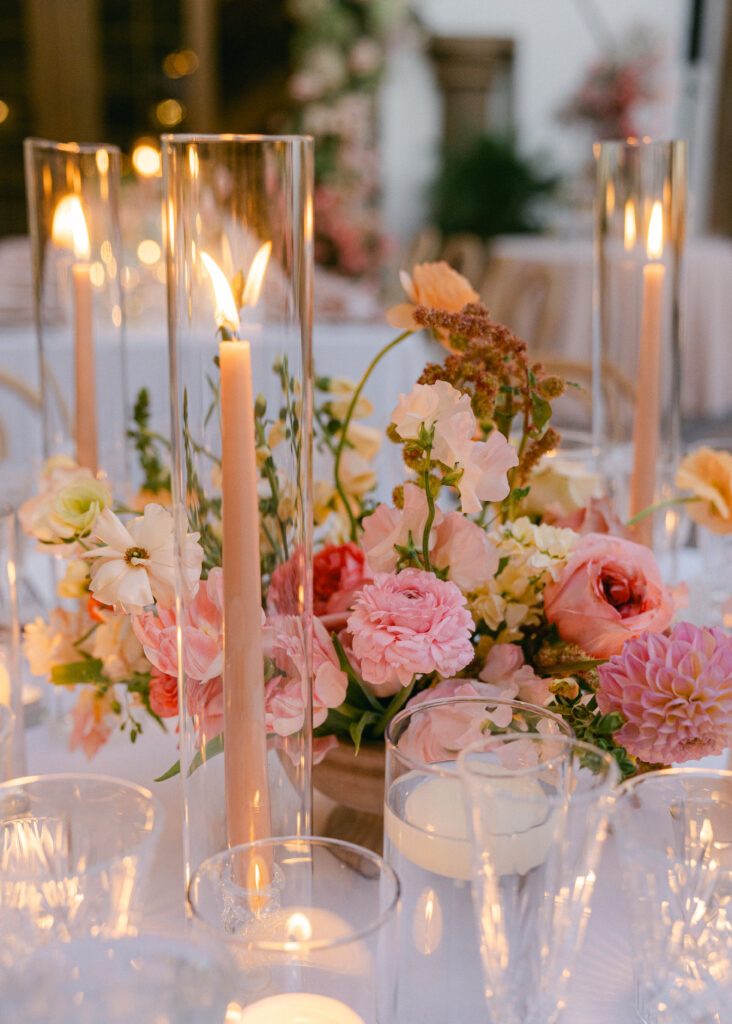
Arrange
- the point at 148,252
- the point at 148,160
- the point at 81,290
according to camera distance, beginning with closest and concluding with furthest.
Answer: the point at 81,290 < the point at 148,160 < the point at 148,252

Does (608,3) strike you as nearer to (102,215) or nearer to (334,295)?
(334,295)

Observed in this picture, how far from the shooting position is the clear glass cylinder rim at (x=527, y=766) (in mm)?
375

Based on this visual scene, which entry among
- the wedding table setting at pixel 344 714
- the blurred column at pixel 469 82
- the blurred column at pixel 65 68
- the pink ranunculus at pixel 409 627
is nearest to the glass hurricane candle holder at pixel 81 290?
the wedding table setting at pixel 344 714

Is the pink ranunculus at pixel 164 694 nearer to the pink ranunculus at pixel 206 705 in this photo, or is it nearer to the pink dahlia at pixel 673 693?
the pink ranunculus at pixel 206 705

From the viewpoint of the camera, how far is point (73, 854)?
48 cm

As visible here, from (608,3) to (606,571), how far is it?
6.17 meters

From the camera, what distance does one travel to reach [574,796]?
15.2 inches

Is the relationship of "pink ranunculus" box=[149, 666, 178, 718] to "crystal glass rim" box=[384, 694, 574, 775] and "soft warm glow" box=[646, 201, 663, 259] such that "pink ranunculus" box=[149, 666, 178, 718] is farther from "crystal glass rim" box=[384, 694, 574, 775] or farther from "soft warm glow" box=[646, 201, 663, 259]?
"soft warm glow" box=[646, 201, 663, 259]

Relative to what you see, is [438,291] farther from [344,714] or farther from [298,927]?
[298,927]

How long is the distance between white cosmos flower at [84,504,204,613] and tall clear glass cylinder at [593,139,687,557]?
0.39 meters

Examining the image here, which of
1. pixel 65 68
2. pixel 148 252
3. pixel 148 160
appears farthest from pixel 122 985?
pixel 65 68

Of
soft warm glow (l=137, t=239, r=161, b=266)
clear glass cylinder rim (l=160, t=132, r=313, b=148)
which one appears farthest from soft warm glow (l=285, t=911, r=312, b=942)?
soft warm glow (l=137, t=239, r=161, b=266)

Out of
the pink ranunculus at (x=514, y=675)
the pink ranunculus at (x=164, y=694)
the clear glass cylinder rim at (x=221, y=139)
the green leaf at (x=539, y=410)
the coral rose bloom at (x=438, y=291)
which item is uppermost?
the clear glass cylinder rim at (x=221, y=139)

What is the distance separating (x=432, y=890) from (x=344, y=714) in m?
0.14
